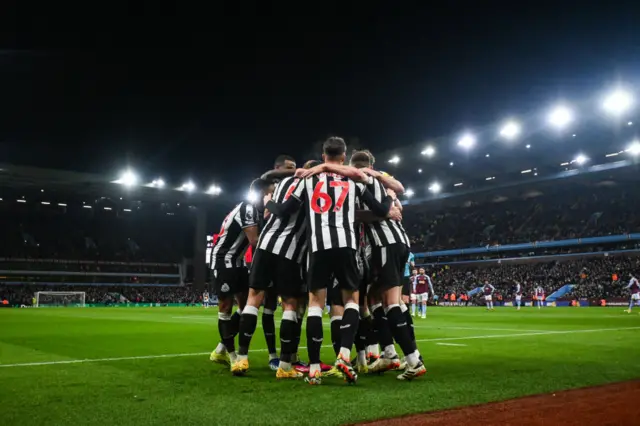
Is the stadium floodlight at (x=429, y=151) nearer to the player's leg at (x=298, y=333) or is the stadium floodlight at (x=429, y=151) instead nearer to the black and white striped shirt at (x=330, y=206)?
the player's leg at (x=298, y=333)

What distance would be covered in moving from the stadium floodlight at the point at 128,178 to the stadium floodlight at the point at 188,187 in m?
4.85

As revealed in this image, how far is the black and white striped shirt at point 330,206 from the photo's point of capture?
5191 mm

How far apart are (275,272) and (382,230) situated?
4.10ft

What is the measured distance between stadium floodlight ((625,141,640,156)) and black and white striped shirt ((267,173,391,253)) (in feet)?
138

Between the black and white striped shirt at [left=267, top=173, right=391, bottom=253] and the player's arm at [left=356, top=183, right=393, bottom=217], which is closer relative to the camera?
the black and white striped shirt at [left=267, top=173, right=391, bottom=253]

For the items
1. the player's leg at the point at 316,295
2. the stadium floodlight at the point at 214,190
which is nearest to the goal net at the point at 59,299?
the stadium floodlight at the point at 214,190

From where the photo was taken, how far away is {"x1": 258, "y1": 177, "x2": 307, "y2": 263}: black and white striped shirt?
559 cm

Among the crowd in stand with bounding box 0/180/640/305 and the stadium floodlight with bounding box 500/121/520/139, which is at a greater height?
the stadium floodlight with bounding box 500/121/520/139

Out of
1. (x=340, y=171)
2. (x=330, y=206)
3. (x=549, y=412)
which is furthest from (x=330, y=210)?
(x=549, y=412)

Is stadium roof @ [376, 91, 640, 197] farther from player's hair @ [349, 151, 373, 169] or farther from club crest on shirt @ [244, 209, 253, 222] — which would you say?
club crest on shirt @ [244, 209, 253, 222]

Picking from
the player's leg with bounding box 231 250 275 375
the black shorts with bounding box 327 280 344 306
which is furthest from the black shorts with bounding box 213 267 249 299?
the black shorts with bounding box 327 280 344 306

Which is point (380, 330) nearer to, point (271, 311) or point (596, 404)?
point (271, 311)

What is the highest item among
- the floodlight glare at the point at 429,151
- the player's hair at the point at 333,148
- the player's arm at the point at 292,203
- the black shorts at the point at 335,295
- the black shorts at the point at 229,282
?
the floodlight glare at the point at 429,151

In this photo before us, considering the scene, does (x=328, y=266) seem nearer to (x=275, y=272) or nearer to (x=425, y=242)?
(x=275, y=272)
